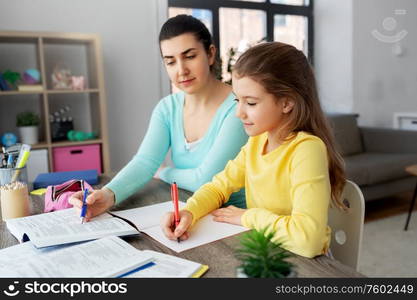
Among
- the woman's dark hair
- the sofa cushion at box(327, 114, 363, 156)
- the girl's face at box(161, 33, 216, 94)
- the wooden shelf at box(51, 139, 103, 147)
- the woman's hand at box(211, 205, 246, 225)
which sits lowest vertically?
the sofa cushion at box(327, 114, 363, 156)

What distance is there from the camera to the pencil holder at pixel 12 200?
1.01m

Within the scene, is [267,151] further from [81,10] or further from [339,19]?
[339,19]

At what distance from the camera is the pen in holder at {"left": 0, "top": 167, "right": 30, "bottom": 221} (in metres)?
1.01

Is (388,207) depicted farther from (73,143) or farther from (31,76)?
(31,76)

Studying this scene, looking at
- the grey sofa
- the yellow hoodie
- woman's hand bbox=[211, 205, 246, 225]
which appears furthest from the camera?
the grey sofa

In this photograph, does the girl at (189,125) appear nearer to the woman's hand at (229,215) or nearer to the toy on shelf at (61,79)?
the woman's hand at (229,215)

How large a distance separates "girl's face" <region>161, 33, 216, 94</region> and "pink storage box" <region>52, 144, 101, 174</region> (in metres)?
1.77

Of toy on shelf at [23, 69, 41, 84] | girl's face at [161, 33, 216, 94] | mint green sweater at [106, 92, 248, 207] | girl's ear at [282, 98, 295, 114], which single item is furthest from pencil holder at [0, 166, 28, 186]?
toy on shelf at [23, 69, 41, 84]

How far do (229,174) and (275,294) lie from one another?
61cm

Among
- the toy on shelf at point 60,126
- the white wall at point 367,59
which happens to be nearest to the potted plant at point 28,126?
the toy on shelf at point 60,126

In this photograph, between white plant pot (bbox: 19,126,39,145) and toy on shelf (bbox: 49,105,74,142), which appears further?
toy on shelf (bbox: 49,105,74,142)

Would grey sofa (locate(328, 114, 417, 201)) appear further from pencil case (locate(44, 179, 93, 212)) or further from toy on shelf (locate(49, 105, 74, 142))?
pencil case (locate(44, 179, 93, 212))

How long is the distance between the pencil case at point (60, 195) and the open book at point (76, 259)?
0.89ft

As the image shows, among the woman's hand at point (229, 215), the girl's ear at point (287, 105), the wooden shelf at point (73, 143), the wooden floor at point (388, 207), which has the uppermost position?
the girl's ear at point (287, 105)
